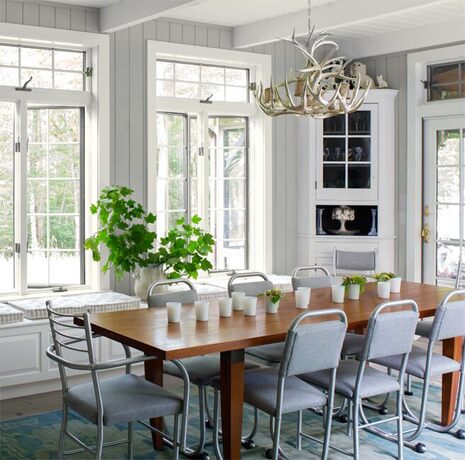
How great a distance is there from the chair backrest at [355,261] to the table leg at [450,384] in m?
2.48

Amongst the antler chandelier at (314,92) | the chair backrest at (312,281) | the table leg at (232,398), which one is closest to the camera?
the table leg at (232,398)

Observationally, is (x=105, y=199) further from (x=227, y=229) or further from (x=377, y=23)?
(x=377, y=23)

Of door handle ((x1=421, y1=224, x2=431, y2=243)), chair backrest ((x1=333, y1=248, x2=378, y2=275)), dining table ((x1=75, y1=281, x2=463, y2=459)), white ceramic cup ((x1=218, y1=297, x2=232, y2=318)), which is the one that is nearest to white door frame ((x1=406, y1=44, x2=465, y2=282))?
door handle ((x1=421, y1=224, x2=431, y2=243))

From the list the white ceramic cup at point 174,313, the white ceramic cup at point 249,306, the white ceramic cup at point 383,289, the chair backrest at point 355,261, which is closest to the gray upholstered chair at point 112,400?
the white ceramic cup at point 174,313

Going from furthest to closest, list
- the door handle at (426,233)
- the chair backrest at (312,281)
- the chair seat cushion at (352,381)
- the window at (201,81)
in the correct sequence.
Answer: the door handle at (426,233), the window at (201,81), the chair backrest at (312,281), the chair seat cushion at (352,381)

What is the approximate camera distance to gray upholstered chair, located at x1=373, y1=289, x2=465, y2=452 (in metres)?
4.43

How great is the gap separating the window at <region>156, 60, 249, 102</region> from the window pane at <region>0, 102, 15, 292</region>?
1341 millimetres

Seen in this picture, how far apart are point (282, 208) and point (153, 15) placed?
263 cm

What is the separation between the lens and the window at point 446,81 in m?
6.97

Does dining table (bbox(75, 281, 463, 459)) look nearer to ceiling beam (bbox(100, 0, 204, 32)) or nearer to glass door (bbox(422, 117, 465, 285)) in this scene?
ceiling beam (bbox(100, 0, 204, 32))

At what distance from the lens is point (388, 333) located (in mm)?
4059

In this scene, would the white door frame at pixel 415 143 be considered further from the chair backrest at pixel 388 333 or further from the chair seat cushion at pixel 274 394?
the chair seat cushion at pixel 274 394

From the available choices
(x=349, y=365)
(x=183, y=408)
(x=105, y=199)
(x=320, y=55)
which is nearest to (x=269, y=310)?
(x=349, y=365)

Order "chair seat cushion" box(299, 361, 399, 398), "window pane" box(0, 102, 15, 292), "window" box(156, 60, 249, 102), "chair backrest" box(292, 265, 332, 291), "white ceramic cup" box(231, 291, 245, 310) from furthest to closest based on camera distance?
1. "window" box(156, 60, 249, 102)
2. "window pane" box(0, 102, 15, 292)
3. "chair backrest" box(292, 265, 332, 291)
4. "white ceramic cup" box(231, 291, 245, 310)
5. "chair seat cushion" box(299, 361, 399, 398)
